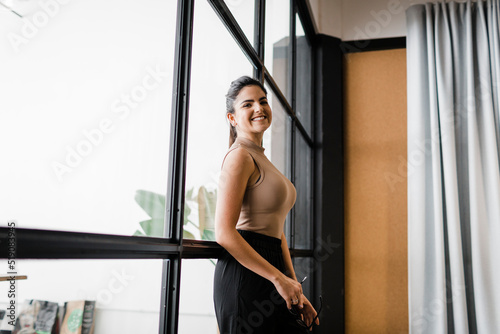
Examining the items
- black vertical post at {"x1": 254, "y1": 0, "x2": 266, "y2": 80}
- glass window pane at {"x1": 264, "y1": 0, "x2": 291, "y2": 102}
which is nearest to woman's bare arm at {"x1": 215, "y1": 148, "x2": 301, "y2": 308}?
black vertical post at {"x1": 254, "y1": 0, "x2": 266, "y2": 80}

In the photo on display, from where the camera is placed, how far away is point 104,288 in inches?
27.5

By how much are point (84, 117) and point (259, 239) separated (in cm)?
54

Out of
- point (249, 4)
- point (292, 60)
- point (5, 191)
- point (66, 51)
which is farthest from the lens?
point (292, 60)

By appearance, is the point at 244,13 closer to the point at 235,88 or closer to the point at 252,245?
the point at 235,88

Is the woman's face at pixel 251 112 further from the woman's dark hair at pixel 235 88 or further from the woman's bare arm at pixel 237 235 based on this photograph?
the woman's bare arm at pixel 237 235

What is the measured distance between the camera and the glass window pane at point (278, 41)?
6.30 ft

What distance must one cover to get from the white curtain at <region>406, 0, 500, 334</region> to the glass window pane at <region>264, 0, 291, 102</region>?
1001 millimetres

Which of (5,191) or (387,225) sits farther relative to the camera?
(387,225)

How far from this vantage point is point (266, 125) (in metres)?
1.15

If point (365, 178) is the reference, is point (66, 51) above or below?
below

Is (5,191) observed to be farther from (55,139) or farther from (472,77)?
(472,77)

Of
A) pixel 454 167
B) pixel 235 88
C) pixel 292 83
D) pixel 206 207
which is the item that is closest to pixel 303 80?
pixel 292 83

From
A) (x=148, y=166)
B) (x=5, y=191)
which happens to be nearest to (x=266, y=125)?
(x=148, y=166)

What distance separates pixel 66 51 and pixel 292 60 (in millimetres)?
1900
